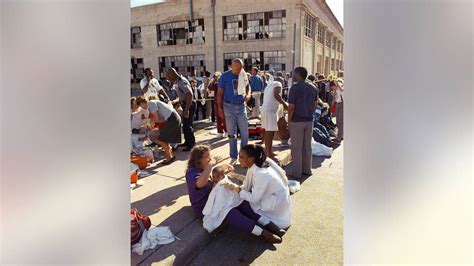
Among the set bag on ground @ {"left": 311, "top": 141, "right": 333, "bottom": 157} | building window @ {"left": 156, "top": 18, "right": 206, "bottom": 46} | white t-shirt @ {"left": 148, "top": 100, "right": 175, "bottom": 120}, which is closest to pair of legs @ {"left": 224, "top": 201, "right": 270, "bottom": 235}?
white t-shirt @ {"left": 148, "top": 100, "right": 175, "bottom": 120}

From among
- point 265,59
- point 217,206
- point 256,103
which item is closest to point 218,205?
point 217,206

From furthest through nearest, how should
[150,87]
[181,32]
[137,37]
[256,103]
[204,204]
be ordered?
[137,37]
[181,32]
[256,103]
[150,87]
[204,204]

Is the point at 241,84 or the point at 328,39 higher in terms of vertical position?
the point at 328,39

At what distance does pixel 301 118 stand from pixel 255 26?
1832 cm

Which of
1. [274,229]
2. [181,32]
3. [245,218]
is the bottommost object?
[274,229]

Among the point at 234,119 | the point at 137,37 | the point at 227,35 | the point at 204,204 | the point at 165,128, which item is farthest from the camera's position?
the point at 137,37

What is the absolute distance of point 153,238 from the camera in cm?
267

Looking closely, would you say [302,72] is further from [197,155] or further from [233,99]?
[197,155]

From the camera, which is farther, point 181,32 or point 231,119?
point 181,32

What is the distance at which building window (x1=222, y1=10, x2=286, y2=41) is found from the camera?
2064 centimetres
